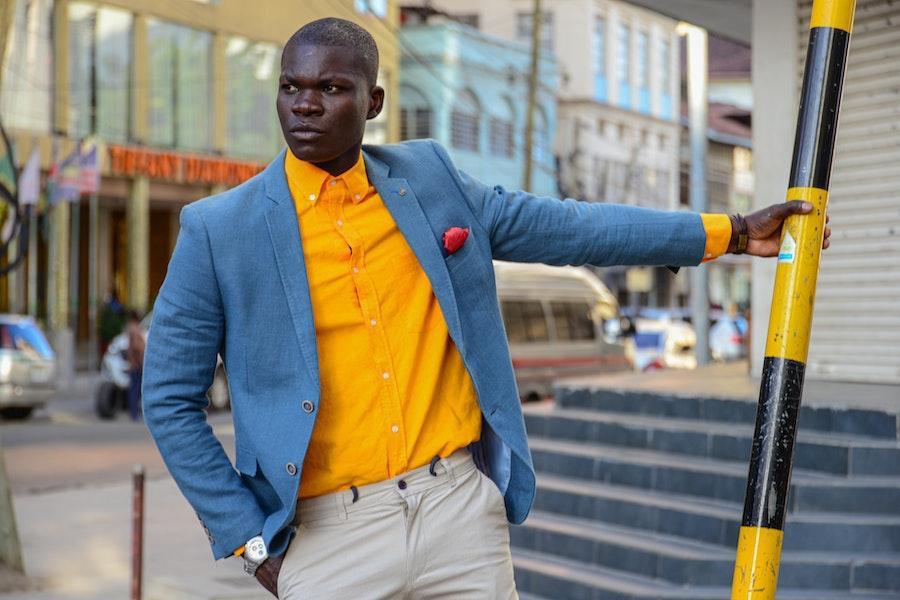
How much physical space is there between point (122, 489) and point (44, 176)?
12.9 metres

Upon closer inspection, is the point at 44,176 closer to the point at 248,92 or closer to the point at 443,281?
the point at 248,92

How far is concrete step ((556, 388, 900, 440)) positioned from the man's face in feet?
16.7

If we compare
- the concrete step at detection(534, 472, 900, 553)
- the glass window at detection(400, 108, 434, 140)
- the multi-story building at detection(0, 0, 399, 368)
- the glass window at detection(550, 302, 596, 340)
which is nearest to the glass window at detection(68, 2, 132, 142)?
the multi-story building at detection(0, 0, 399, 368)

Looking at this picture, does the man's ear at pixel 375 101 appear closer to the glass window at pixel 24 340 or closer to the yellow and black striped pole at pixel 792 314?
the yellow and black striped pole at pixel 792 314

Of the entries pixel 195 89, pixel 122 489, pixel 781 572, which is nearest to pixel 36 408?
pixel 122 489

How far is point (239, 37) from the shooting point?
85.9 ft

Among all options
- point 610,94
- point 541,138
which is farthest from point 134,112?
point 610,94

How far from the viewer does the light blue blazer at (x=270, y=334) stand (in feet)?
8.95

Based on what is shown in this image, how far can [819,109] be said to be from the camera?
253 centimetres

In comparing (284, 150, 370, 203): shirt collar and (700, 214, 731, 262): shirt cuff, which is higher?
(284, 150, 370, 203): shirt collar

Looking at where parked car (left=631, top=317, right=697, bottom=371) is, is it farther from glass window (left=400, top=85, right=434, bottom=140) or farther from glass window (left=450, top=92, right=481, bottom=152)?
glass window (left=450, top=92, right=481, bottom=152)

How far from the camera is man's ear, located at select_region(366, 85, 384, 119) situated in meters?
2.89

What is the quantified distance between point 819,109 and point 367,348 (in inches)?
38.6

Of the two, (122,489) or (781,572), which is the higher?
(781,572)
